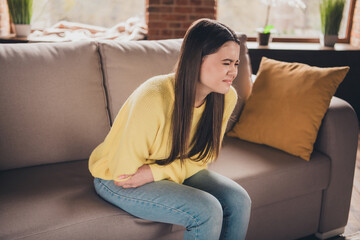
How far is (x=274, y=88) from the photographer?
6.21ft

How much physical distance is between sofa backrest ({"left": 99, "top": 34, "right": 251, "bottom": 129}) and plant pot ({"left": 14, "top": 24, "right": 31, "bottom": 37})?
5.15 feet

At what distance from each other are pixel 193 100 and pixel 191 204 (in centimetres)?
35

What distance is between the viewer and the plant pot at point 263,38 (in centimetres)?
324

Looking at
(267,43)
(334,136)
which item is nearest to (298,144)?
(334,136)

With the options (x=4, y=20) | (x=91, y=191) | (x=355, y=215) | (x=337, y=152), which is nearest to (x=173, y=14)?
(x=4, y=20)

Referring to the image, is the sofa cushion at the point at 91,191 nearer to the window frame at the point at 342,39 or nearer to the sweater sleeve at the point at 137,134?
the sweater sleeve at the point at 137,134

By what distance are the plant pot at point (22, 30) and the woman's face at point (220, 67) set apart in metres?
2.30

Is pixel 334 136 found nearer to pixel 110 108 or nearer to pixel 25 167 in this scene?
pixel 110 108

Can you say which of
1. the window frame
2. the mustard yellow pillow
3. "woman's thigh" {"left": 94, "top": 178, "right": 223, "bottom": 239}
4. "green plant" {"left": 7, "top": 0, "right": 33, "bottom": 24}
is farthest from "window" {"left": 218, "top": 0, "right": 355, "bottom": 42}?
"woman's thigh" {"left": 94, "top": 178, "right": 223, "bottom": 239}

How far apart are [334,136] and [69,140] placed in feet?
3.93

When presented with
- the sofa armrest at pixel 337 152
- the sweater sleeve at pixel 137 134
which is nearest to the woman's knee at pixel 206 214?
the sweater sleeve at pixel 137 134

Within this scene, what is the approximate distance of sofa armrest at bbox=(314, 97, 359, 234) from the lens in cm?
175

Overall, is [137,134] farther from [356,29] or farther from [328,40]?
[356,29]

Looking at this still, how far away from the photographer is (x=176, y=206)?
1.23m
